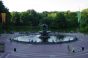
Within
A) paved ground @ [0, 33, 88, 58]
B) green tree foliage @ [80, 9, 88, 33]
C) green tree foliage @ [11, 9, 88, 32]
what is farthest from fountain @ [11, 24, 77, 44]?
green tree foliage @ [11, 9, 88, 32]

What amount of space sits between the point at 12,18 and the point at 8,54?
63.7 metres

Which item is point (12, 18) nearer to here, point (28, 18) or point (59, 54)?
point (28, 18)

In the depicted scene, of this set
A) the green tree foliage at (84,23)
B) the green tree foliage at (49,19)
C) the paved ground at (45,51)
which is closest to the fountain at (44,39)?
the paved ground at (45,51)

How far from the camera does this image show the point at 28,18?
107312 millimetres

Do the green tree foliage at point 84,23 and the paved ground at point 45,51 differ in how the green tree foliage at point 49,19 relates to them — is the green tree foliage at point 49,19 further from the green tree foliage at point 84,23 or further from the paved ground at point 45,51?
the paved ground at point 45,51

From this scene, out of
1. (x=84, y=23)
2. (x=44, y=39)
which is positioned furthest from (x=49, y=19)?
(x=44, y=39)

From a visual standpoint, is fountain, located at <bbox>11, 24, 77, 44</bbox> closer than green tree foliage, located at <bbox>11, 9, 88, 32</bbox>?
Yes

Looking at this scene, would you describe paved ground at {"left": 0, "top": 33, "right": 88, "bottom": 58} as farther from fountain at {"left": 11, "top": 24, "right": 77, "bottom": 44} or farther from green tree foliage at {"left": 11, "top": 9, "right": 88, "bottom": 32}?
green tree foliage at {"left": 11, "top": 9, "right": 88, "bottom": 32}

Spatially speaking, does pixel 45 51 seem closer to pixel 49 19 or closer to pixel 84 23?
pixel 84 23

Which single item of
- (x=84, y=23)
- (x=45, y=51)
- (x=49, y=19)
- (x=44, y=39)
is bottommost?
(x=45, y=51)

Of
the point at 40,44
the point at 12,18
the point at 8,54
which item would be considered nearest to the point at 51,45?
the point at 40,44

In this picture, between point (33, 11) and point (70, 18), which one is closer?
point (70, 18)

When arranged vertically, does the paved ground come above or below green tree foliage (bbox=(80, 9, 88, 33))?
below

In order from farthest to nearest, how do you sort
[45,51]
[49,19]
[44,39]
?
[49,19], [44,39], [45,51]
